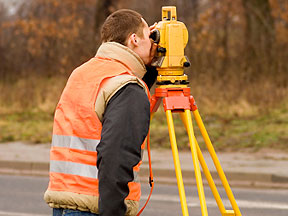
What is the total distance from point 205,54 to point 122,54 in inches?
667

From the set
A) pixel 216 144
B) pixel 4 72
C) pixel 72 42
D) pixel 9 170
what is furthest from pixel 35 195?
pixel 4 72

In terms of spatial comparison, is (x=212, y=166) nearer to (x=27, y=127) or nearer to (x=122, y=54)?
(x=27, y=127)

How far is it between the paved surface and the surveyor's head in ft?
22.2

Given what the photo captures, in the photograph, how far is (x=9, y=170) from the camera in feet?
36.5

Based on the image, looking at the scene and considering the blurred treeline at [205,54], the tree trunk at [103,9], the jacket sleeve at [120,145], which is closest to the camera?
the jacket sleeve at [120,145]

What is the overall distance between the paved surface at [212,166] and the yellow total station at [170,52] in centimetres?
659

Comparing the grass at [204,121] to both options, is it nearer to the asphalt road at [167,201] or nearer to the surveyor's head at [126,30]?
the asphalt road at [167,201]

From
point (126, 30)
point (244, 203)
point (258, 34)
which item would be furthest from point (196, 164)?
point (258, 34)

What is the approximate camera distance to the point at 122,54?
275 cm

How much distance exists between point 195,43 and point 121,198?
17.5 metres

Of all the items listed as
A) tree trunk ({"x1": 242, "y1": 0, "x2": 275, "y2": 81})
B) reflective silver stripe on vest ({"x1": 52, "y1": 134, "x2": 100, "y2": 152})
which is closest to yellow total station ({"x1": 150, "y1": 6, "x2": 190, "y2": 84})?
reflective silver stripe on vest ({"x1": 52, "y1": 134, "x2": 100, "y2": 152})

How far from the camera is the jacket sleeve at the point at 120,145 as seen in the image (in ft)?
8.28

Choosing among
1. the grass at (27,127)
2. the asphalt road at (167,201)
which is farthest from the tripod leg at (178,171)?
the grass at (27,127)

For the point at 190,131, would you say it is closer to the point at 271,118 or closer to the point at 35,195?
the point at 35,195
